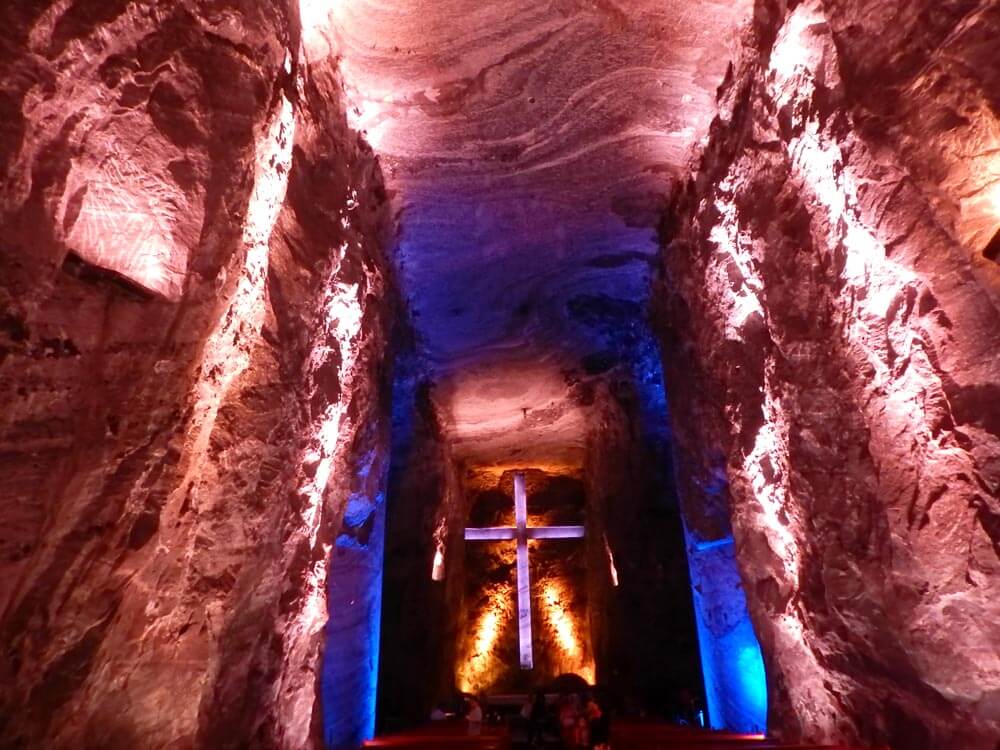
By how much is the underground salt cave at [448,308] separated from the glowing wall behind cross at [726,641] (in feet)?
0.12

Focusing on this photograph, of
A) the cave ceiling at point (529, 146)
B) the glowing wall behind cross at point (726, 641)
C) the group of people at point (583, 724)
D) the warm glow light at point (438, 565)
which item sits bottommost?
the group of people at point (583, 724)

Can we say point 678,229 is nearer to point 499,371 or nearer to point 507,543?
point 499,371

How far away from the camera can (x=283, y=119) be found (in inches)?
108

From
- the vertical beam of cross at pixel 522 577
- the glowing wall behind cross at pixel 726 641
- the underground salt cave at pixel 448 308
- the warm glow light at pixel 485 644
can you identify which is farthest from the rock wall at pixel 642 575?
the underground salt cave at pixel 448 308

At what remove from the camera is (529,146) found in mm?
4223

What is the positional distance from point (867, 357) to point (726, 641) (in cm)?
391

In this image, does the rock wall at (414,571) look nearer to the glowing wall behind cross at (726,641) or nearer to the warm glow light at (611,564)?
the warm glow light at (611,564)

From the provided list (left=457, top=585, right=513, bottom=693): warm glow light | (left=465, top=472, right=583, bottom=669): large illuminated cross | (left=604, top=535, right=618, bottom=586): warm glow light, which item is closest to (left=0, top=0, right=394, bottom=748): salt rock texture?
(left=604, top=535, right=618, bottom=586): warm glow light

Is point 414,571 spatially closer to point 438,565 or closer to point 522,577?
point 438,565

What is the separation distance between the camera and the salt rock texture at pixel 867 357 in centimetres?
192

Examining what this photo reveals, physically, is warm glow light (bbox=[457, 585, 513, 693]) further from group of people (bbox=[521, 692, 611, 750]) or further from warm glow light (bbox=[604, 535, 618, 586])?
group of people (bbox=[521, 692, 611, 750])

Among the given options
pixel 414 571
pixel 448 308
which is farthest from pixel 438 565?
pixel 448 308

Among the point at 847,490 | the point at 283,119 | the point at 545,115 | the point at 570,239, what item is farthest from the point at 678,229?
the point at 283,119

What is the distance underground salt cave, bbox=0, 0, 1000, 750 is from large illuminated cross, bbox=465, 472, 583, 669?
4356mm
